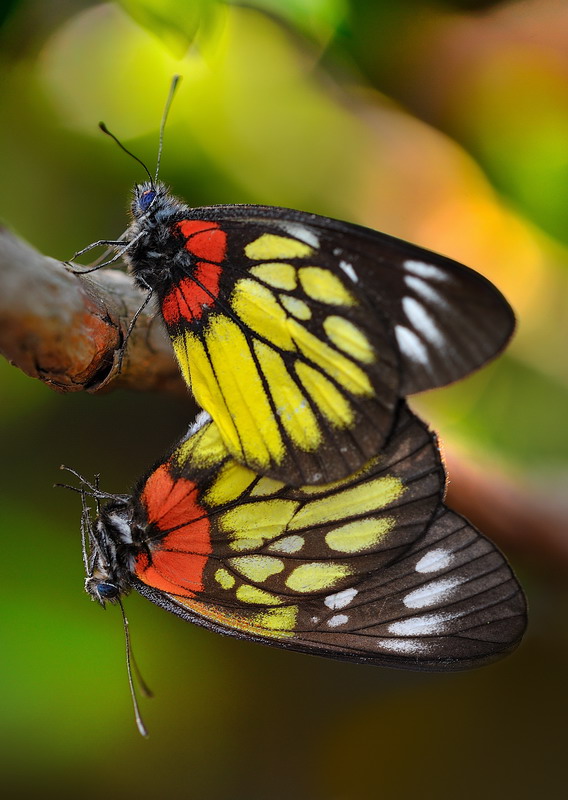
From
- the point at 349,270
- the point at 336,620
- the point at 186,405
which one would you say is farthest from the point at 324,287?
the point at 186,405

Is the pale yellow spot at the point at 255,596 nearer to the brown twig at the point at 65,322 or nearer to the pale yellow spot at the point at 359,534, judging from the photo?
the pale yellow spot at the point at 359,534

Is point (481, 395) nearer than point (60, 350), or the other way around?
point (60, 350)

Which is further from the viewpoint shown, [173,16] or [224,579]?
[173,16]

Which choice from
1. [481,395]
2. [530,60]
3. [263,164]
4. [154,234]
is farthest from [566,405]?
[154,234]

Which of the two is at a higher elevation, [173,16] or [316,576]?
[173,16]

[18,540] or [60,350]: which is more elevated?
[18,540]

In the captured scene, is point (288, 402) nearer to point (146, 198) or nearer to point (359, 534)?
point (359, 534)

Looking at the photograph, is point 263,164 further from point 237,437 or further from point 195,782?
point 195,782

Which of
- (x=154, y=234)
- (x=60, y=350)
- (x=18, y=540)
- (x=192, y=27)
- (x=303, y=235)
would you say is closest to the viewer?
(x=60, y=350)
